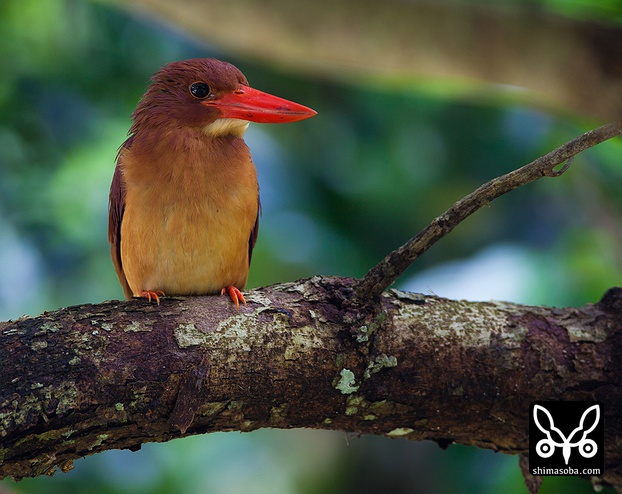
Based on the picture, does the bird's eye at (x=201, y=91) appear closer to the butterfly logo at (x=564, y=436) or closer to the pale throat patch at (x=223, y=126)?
the pale throat patch at (x=223, y=126)

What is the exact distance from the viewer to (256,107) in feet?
10.9

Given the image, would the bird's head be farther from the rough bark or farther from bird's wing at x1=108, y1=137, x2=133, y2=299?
the rough bark

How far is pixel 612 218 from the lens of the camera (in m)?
6.09

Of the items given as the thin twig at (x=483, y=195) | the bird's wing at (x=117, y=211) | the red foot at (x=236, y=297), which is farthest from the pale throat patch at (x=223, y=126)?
the thin twig at (x=483, y=195)

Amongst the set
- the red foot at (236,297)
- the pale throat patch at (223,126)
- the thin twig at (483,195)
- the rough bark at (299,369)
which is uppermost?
the pale throat patch at (223,126)

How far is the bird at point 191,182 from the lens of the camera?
10.7 ft

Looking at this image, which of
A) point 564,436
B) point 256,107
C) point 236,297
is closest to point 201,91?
point 256,107

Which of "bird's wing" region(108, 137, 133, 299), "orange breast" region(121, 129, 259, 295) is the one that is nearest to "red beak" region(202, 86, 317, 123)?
"orange breast" region(121, 129, 259, 295)

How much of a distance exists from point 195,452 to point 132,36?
367 centimetres

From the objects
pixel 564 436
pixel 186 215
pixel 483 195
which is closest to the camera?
pixel 483 195

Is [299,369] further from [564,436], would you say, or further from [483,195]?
[564,436]

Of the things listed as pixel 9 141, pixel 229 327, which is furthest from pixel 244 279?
pixel 9 141

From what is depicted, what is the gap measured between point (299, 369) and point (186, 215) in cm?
96

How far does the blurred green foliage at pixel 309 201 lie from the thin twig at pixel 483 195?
2.98 m
